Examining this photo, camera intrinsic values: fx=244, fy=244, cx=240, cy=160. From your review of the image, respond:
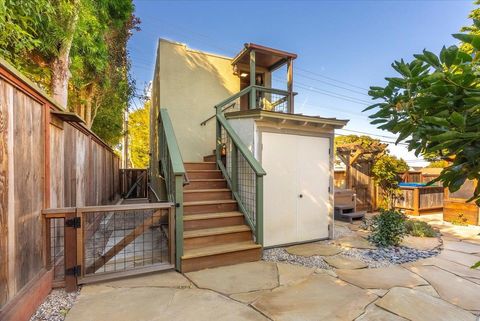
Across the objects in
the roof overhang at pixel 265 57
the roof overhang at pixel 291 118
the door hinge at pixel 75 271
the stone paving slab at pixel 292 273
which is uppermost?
the roof overhang at pixel 265 57

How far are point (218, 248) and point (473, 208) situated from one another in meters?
6.85

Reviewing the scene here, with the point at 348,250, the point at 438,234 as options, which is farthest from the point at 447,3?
the point at 348,250

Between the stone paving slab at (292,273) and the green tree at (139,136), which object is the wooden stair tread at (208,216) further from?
the green tree at (139,136)

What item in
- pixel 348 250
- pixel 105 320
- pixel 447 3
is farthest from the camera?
pixel 447 3

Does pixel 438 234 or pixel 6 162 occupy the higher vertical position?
pixel 6 162

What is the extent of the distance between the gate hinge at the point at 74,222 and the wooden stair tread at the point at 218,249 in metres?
1.29

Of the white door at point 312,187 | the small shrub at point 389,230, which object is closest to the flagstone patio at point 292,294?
the small shrub at point 389,230

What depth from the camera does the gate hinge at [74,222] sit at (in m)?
2.66

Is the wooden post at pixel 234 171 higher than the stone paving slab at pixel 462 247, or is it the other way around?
the wooden post at pixel 234 171

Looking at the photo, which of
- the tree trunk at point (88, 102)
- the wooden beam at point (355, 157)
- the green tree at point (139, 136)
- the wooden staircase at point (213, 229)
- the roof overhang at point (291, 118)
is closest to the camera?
the wooden staircase at point (213, 229)

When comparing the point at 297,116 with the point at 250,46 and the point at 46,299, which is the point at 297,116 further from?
the point at 46,299

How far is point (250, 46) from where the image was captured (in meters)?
5.85

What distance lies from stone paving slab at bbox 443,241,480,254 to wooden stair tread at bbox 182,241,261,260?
357 cm

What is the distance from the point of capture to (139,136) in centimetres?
2138
